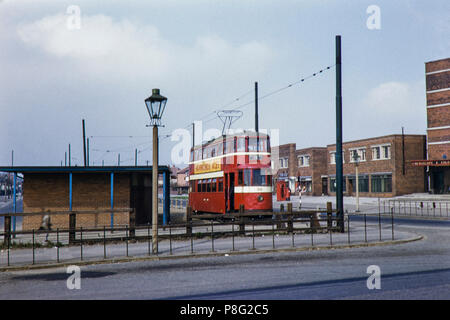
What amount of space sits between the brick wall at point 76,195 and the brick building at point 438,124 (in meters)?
41.8

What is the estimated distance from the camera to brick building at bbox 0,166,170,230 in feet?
80.2

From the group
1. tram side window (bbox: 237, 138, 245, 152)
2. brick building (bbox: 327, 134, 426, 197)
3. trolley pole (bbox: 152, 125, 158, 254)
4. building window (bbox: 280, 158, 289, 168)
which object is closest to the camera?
trolley pole (bbox: 152, 125, 158, 254)

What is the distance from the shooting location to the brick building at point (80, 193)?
24453 mm

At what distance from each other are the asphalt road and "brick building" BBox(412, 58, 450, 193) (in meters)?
45.5

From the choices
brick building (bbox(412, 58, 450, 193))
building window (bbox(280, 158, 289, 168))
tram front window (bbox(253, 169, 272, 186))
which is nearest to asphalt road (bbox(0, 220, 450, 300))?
tram front window (bbox(253, 169, 272, 186))

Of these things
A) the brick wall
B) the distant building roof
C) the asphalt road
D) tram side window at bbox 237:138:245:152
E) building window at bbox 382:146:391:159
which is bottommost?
the asphalt road

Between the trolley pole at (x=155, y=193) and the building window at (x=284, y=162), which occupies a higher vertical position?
the building window at (x=284, y=162)

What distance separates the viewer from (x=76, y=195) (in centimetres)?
2494

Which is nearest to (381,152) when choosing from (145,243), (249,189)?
(249,189)

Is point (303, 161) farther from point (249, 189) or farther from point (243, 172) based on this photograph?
point (243, 172)

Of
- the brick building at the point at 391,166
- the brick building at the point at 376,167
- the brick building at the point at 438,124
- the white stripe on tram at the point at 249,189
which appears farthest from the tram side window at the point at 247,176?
the brick building at the point at 438,124

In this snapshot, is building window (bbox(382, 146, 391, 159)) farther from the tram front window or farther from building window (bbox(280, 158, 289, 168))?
the tram front window

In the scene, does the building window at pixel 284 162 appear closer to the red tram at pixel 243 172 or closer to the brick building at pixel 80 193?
the red tram at pixel 243 172
